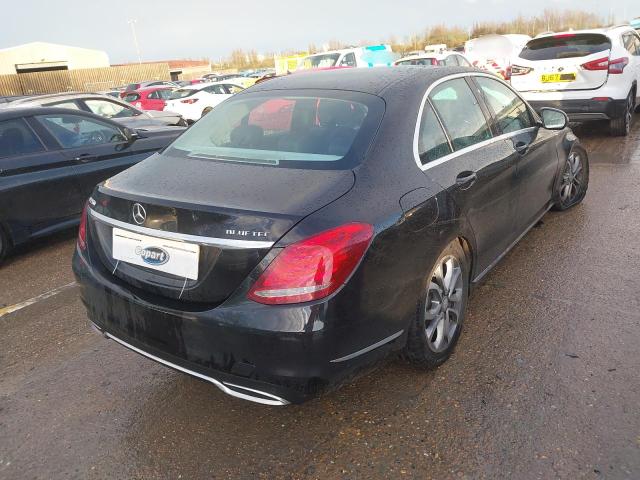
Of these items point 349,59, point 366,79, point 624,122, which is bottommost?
point 624,122

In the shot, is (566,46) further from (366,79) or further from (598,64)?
(366,79)

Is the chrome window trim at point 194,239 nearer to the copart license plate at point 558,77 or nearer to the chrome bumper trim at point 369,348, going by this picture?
the chrome bumper trim at point 369,348

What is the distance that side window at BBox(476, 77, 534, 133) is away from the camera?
358cm

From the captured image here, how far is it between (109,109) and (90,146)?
4331 mm

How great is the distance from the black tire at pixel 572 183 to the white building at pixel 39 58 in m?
55.5

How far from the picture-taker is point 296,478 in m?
2.18

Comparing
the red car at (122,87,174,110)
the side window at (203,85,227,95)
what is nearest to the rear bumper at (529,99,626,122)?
the side window at (203,85,227,95)

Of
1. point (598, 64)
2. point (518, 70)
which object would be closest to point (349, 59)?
point (518, 70)

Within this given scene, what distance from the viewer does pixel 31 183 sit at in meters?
5.02

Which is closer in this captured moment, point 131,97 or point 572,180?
point 572,180

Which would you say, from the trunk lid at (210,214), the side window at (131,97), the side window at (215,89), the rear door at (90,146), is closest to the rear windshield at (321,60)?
the side window at (215,89)

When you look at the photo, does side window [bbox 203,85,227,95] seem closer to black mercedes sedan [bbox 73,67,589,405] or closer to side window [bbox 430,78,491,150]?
black mercedes sedan [bbox 73,67,589,405]

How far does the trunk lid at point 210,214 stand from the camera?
2.05 metres

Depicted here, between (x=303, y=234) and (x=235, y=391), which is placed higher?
(x=303, y=234)
